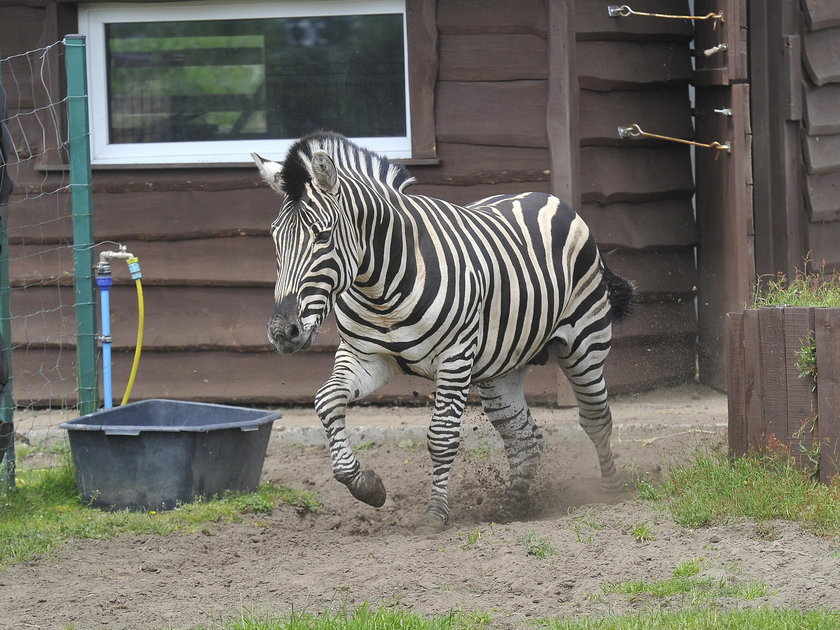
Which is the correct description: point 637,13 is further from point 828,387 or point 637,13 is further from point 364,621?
point 364,621

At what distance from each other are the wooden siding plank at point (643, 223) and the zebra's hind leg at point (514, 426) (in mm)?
2057

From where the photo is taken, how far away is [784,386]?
5531mm

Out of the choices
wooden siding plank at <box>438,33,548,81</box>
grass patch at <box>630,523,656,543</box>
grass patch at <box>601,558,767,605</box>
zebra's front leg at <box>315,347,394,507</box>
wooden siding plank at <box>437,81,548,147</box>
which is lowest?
grass patch at <box>601,558,767,605</box>

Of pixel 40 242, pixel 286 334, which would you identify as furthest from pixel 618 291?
pixel 40 242

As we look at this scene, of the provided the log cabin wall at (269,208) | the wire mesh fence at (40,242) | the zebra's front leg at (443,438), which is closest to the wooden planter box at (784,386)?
the zebra's front leg at (443,438)

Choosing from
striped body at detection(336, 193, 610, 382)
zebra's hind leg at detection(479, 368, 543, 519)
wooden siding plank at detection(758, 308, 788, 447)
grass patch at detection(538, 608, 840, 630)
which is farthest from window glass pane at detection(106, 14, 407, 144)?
grass patch at detection(538, 608, 840, 630)

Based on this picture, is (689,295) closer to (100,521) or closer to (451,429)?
(451,429)

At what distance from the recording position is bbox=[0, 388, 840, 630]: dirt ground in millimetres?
4254

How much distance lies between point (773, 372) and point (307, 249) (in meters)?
2.32

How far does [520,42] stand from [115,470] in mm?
4045

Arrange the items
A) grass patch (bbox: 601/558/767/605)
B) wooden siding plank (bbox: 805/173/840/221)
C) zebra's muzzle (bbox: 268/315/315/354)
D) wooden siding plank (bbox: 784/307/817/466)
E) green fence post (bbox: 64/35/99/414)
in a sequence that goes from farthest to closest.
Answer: wooden siding plank (bbox: 805/173/840/221) → green fence post (bbox: 64/35/99/414) → wooden siding plank (bbox: 784/307/817/466) → zebra's muzzle (bbox: 268/315/315/354) → grass patch (bbox: 601/558/767/605)

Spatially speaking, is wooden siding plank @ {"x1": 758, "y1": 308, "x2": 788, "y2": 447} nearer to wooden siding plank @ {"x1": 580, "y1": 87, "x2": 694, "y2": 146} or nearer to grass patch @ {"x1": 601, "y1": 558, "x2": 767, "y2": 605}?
grass patch @ {"x1": 601, "y1": 558, "x2": 767, "y2": 605}

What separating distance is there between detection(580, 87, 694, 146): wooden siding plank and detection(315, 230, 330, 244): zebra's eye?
11.4 feet

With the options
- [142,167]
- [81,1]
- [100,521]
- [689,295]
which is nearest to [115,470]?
[100,521]
